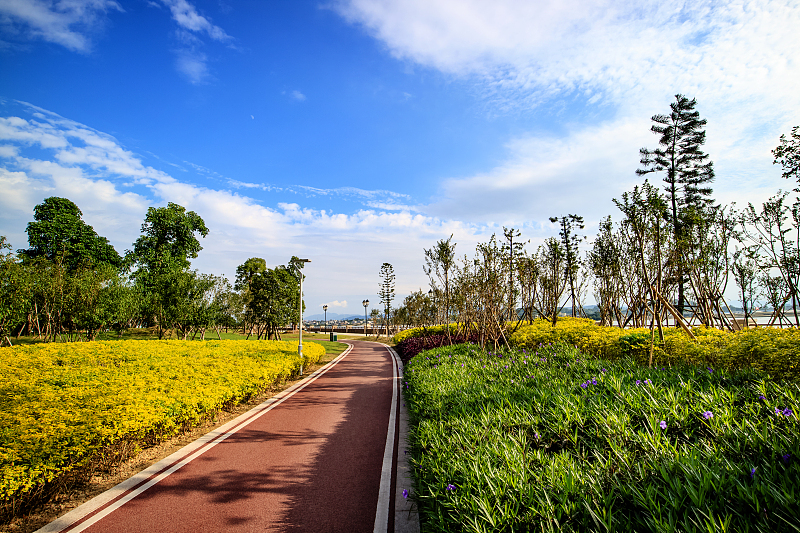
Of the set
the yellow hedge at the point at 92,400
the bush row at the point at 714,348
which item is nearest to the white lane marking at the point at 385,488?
the yellow hedge at the point at 92,400

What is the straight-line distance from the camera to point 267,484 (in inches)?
174

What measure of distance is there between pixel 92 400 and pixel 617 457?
670 centimetres

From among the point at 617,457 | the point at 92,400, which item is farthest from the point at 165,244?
the point at 617,457

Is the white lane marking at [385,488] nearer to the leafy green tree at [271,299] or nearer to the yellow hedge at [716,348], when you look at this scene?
the yellow hedge at [716,348]

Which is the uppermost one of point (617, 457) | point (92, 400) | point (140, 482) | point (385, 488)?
point (92, 400)

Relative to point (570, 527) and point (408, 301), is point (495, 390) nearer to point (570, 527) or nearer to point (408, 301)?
point (570, 527)

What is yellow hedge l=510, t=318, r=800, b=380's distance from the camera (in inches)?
193

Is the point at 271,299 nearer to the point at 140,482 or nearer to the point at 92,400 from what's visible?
the point at 92,400

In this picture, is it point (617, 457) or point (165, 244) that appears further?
point (165, 244)

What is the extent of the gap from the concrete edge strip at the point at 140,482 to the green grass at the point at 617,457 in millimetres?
3538

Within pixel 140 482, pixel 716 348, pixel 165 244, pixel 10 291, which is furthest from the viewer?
pixel 165 244

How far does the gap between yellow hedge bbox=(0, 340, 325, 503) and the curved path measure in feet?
1.92

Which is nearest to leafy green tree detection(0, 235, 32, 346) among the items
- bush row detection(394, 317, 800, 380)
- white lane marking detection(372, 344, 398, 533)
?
white lane marking detection(372, 344, 398, 533)

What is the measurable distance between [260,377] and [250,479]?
4460 millimetres
